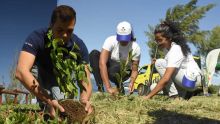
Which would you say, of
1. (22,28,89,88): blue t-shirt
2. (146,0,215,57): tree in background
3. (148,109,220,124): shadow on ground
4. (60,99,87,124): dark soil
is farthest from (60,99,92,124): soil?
(146,0,215,57): tree in background

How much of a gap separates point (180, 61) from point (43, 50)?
2.91 meters

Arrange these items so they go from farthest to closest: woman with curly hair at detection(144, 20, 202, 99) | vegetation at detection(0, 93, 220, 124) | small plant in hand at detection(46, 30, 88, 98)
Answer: woman with curly hair at detection(144, 20, 202, 99)
vegetation at detection(0, 93, 220, 124)
small plant in hand at detection(46, 30, 88, 98)

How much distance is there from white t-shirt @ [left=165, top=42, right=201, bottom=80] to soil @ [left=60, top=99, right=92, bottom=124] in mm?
2978

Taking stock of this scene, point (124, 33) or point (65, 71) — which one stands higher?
point (124, 33)

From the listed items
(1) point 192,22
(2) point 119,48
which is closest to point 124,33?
(2) point 119,48

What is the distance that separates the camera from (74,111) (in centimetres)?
312

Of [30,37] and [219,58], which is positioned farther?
[219,58]

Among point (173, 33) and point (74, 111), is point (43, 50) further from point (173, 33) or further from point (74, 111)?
point (173, 33)

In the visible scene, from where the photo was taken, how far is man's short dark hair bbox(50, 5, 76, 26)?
3342 millimetres

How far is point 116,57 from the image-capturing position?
6332mm

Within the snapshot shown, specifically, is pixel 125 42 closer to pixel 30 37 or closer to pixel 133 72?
pixel 133 72

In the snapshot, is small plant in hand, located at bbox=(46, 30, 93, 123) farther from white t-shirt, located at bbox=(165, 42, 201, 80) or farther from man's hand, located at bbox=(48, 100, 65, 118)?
white t-shirt, located at bbox=(165, 42, 201, 80)

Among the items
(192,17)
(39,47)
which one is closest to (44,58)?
(39,47)

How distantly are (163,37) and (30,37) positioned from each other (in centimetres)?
302
